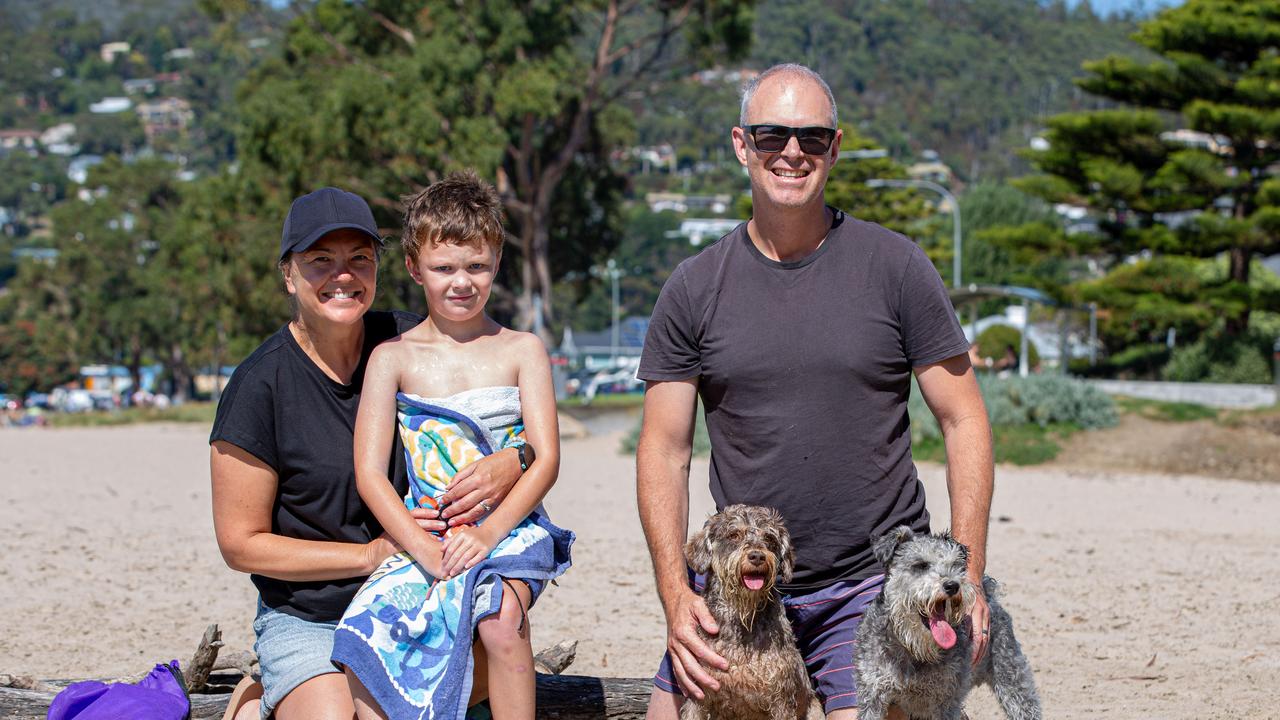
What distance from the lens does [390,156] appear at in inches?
1348

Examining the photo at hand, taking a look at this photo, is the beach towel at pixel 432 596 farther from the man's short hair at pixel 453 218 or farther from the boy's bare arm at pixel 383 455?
the man's short hair at pixel 453 218

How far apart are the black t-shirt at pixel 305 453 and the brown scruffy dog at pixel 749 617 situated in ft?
3.74

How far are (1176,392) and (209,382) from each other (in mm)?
88488

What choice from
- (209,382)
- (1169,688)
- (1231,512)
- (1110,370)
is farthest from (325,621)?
(209,382)

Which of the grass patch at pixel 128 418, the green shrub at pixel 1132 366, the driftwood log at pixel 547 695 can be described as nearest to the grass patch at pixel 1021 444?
the green shrub at pixel 1132 366

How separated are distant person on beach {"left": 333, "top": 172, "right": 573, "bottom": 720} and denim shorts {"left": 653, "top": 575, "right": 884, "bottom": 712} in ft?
1.87

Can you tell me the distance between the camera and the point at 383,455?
169 inches

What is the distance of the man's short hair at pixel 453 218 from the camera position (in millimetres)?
4316

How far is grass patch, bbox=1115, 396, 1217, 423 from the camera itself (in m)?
20.7

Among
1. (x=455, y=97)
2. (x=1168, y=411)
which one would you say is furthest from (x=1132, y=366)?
(x=455, y=97)

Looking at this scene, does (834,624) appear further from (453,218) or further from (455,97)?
(455,97)

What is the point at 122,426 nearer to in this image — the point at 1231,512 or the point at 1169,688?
the point at 1231,512

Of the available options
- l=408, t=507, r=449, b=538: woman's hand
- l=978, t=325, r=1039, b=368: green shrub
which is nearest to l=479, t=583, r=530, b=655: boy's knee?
l=408, t=507, r=449, b=538: woman's hand

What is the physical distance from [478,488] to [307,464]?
65 centimetres
